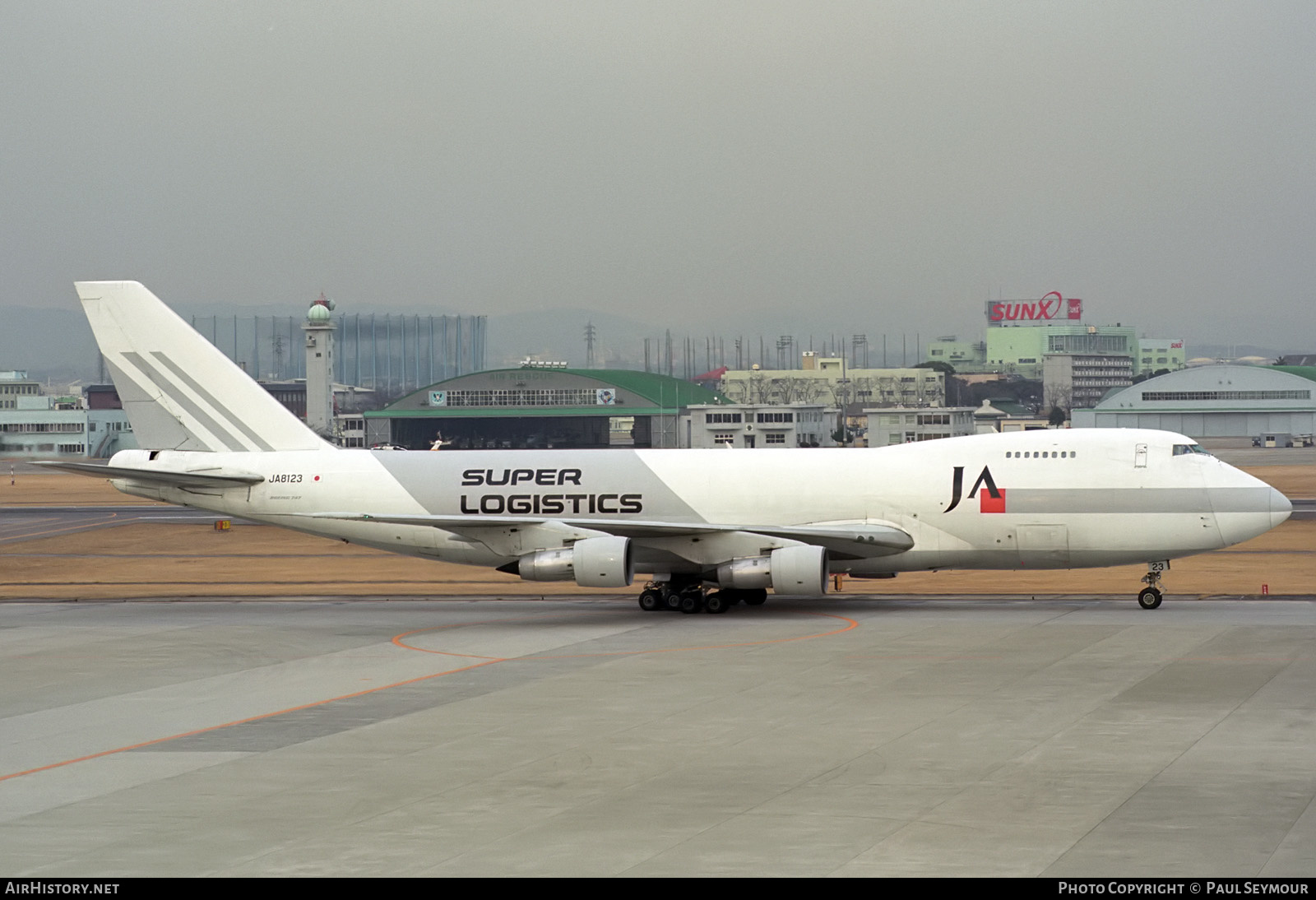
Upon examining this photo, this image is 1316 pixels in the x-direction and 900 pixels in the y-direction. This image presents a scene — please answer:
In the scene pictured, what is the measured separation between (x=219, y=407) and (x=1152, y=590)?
28389mm

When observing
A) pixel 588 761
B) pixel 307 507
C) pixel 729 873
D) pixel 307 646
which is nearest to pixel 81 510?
pixel 307 507

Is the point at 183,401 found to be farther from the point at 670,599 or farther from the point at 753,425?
the point at 753,425

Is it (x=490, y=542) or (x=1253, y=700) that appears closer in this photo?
(x=1253, y=700)

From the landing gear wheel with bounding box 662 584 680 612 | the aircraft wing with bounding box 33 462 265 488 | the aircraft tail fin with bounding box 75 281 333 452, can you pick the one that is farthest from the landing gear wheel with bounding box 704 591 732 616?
the aircraft wing with bounding box 33 462 265 488

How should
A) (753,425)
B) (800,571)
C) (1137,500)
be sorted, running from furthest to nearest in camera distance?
(753,425)
(1137,500)
(800,571)

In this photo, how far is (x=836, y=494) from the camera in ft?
133

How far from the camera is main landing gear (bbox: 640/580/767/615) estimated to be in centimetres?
4072

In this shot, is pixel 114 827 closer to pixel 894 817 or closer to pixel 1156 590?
pixel 894 817

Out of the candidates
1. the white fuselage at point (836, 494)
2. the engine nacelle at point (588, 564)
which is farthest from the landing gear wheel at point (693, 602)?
the engine nacelle at point (588, 564)

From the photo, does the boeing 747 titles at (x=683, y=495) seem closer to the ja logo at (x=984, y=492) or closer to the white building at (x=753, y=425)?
the ja logo at (x=984, y=492)

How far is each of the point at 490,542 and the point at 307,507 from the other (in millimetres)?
6328

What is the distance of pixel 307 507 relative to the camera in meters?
43.6

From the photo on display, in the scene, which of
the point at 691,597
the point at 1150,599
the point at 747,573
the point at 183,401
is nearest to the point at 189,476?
the point at 183,401
